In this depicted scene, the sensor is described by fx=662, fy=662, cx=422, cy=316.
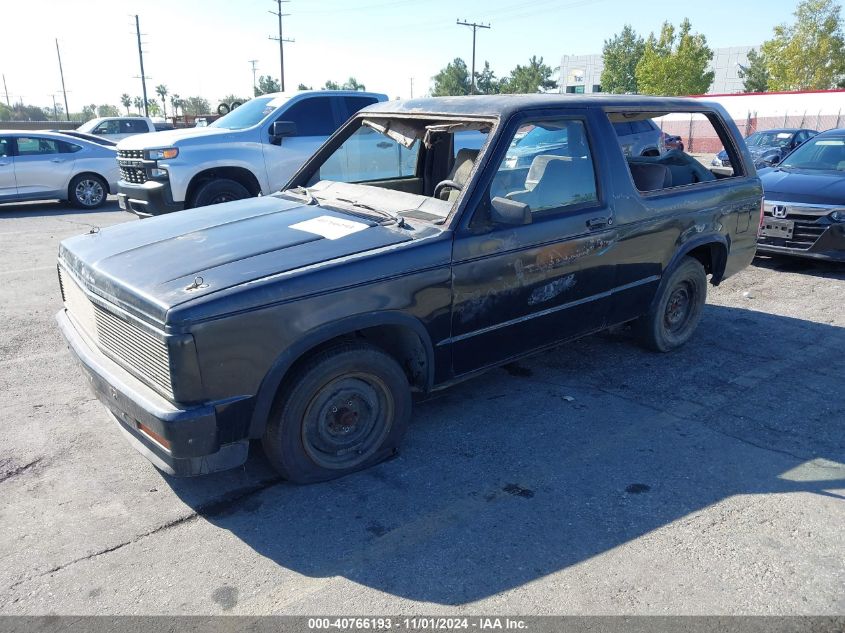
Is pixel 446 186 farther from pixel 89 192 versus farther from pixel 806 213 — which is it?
pixel 89 192

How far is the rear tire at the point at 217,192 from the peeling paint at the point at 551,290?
19.8 ft

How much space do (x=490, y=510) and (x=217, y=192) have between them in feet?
24.1

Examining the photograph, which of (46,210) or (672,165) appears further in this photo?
(46,210)

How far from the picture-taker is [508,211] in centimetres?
361

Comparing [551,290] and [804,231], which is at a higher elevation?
[551,290]

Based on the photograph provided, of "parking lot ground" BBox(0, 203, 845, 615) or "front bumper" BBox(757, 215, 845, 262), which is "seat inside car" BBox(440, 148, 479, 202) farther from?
"front bumper" BBox(757, 215, 845, 262)

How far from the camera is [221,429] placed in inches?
114

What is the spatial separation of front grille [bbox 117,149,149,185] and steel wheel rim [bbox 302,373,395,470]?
23.0ft

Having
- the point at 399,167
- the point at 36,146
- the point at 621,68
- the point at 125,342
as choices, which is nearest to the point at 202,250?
the point at 125,342

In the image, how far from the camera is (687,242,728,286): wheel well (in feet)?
17.5

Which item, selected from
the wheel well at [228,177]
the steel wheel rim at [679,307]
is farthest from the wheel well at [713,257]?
the wheel well at [228,177]

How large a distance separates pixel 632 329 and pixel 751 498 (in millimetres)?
2061

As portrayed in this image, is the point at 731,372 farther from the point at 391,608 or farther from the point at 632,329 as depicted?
the point at 391,608

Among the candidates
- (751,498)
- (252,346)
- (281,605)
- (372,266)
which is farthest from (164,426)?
(751,498)
